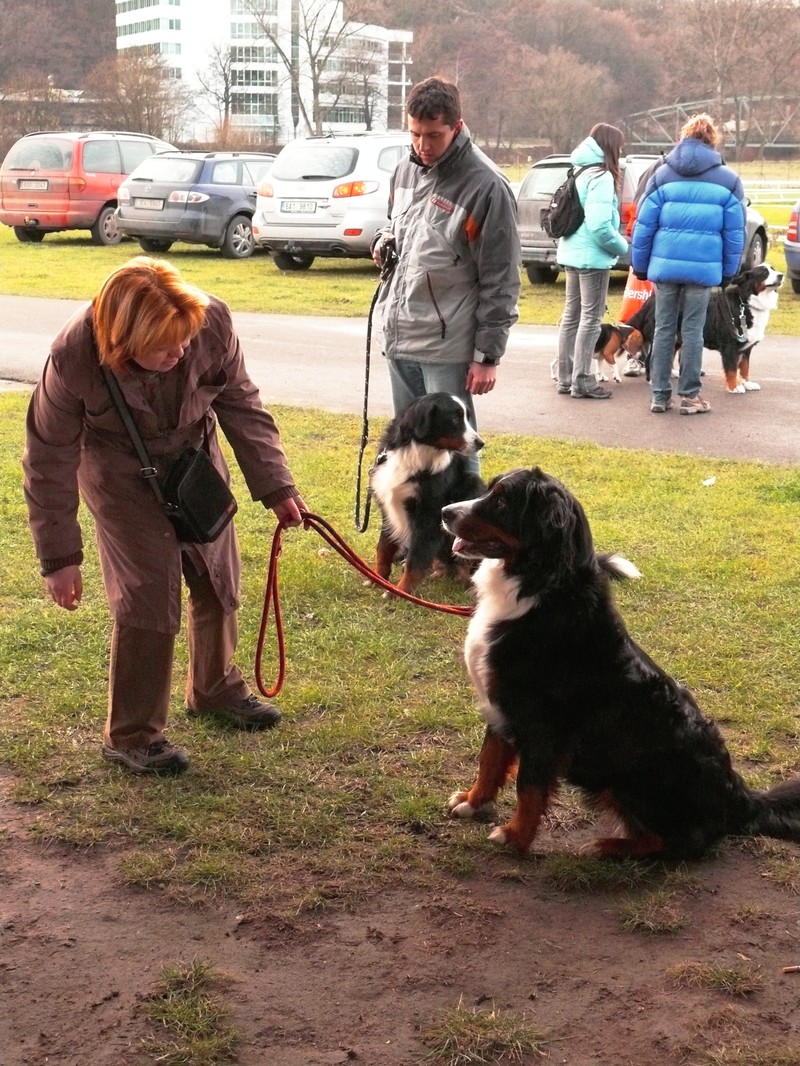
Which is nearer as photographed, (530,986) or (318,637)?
(530,986)

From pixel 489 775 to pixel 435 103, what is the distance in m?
3.02

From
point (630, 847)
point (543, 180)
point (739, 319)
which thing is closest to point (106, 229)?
point (543, 180)

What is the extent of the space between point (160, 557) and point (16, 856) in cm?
103

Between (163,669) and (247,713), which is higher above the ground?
(163,669)

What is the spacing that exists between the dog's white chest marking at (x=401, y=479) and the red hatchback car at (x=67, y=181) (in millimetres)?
18237

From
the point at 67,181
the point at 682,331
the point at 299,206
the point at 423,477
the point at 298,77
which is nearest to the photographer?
the point at 423,477

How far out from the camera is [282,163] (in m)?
18.2

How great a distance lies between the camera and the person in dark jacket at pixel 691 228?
905 cm

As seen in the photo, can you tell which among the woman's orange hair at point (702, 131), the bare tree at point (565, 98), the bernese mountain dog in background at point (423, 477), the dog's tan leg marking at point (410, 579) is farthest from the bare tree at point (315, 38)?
the dog's tan leg marking at point (410, 579)

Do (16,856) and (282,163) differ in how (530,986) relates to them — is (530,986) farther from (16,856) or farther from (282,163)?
(282,163)

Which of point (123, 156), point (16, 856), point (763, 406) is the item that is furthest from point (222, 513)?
point (123, 156)

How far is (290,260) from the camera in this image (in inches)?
760

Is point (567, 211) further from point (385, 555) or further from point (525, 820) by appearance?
point (525, 820)

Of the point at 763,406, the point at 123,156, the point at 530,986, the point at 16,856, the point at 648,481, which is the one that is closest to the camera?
the point at 530,986
